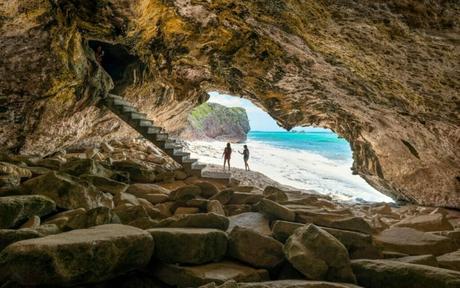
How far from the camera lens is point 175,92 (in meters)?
14.6

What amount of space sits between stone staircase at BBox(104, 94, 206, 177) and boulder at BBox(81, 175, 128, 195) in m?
4.02

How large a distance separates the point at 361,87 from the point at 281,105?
17.2ft

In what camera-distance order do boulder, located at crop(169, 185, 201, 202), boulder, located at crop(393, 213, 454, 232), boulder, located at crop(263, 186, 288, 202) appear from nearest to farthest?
boulder, located at crop(393, 213, 454, 232), boulder, located at crop(169, 185, 201, 202), boulder, located at crop(263, 186, 288, 202)

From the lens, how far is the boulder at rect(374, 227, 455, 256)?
4.39m

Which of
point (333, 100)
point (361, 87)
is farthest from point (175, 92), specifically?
point (361, 87)

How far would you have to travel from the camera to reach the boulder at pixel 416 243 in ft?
14.4

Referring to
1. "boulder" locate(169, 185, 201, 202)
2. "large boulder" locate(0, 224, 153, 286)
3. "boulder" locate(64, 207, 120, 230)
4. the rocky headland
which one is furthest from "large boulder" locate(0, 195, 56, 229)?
the rocky headland

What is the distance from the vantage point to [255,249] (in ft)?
12.7

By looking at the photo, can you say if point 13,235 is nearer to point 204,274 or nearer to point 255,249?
point 204,274

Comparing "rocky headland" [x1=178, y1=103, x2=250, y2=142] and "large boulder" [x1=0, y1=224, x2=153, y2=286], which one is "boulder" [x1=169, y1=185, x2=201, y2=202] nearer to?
"large boulder" [x1=0, y1=224, x2=153, y2=286]

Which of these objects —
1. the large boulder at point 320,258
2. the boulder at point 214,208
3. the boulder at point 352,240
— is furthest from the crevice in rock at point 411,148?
the large boulder at point 320,258

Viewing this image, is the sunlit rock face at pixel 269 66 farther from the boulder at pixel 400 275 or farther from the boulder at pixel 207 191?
the boulder at pixel 207 191

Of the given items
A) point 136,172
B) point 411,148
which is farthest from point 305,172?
point 136,172

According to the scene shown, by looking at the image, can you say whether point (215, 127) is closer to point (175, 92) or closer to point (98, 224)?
point (175, 92)
